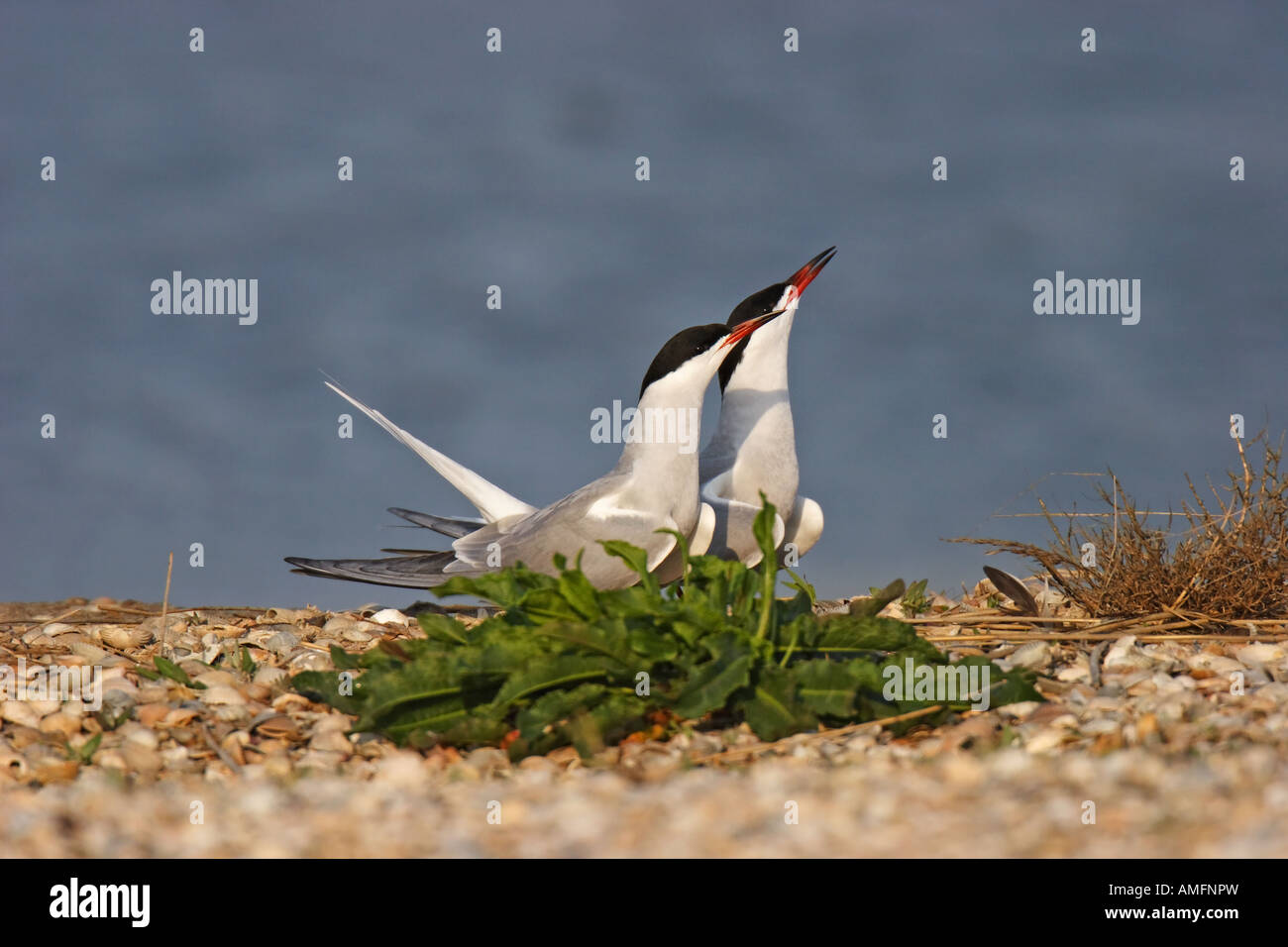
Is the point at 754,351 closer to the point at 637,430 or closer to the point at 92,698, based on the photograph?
the point at 637,430

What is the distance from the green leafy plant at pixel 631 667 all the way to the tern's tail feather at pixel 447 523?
2688mm

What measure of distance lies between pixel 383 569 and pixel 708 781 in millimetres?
3388

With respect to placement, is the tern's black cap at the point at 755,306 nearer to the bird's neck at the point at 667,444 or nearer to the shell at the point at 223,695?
the bird's neck at the point at 667,444

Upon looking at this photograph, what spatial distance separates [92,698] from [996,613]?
383 cm

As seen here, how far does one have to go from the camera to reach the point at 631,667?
10.8ft

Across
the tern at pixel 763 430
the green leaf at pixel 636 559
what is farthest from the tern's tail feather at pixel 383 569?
the green leaf at pixel 636 559

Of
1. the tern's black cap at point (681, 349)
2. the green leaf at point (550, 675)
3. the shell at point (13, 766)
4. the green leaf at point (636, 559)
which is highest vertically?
the tern's black cap at point (681, 349)

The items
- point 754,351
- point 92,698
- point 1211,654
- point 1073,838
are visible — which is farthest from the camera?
point 754,351

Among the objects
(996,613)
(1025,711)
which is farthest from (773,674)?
(996,613)

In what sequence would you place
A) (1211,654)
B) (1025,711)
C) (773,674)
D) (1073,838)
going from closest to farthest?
(1073,838), (773,674), (1025,711), (1211,654)

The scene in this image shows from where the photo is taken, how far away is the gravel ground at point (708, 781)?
7.08 feet

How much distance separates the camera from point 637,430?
5113mm

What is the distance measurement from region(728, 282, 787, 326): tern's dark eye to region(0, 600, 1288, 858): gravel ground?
2.32 m

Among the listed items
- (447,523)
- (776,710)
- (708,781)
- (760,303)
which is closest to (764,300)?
(760,303)
